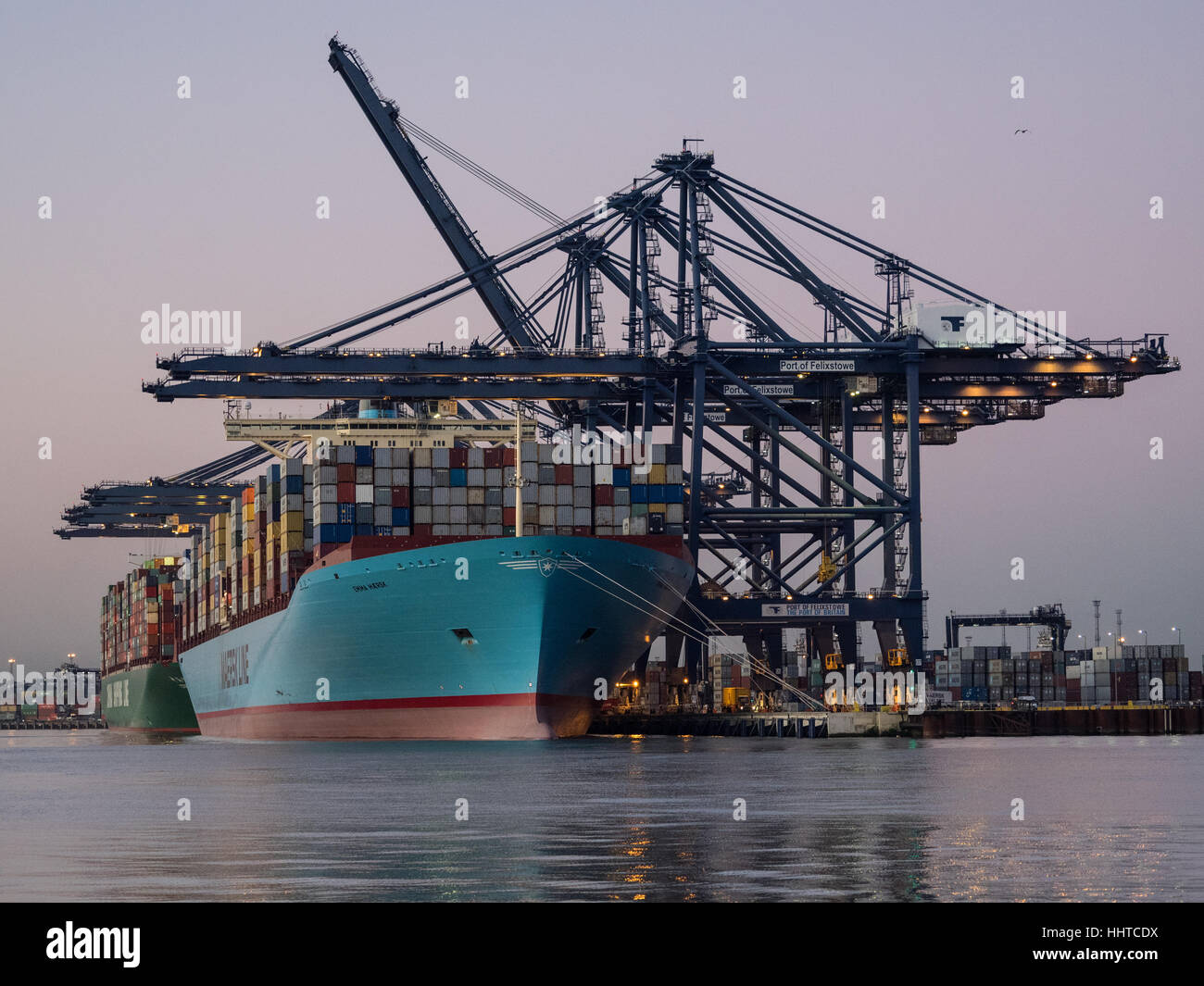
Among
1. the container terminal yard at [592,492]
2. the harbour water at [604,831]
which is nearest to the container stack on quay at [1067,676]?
the container terminal yard at [592,492]

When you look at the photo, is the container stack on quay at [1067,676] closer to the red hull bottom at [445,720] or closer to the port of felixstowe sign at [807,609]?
the port of felixstowe sign at [807,609]

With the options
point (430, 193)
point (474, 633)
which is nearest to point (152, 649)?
point (430, 193)

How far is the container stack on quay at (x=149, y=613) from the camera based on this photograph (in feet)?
361

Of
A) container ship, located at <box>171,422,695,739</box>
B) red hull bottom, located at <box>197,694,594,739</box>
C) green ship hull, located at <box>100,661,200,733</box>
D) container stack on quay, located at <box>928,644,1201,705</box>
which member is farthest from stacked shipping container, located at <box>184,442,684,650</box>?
container stack on quay, located at <box>928,644,1201,705</box>

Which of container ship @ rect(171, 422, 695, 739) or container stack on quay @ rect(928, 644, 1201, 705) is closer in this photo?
container ship @ rect(171, 422, 695, 739)

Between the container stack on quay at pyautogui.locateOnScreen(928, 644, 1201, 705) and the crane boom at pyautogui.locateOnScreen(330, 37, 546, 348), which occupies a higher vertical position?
the crane boom at pyautogui.locateOnScreen(330, 37, 546, 348)

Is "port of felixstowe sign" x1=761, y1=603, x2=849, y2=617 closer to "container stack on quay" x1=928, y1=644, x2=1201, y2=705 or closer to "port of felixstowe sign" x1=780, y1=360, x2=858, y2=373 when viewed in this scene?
"port of felixstowe sign" x1=780, y1=360, x2=858, y2=373

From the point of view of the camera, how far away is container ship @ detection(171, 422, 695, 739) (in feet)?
184

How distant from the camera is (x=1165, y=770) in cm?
4616

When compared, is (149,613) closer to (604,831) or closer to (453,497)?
(453,497)

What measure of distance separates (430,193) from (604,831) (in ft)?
203

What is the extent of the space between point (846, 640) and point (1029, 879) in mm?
78098

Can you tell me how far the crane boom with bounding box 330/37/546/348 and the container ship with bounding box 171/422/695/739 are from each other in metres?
12.4
